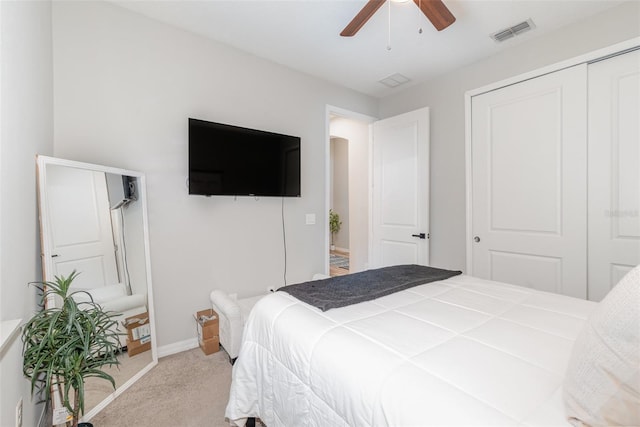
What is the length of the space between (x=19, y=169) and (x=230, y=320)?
146 centimetres

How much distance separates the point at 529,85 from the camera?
2461 mm

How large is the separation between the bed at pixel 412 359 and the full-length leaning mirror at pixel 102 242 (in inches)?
41.1

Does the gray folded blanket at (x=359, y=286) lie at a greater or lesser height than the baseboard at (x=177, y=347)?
greater

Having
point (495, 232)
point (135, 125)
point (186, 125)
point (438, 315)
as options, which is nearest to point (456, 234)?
point (495, 232)

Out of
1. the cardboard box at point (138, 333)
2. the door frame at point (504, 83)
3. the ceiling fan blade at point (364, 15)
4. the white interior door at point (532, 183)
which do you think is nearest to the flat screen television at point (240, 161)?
the cardboard box at point (138, 333)

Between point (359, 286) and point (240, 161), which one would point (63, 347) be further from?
point (240, 161)

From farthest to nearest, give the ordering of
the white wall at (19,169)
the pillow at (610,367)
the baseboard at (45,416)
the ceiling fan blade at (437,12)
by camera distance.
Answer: the ceiling fan blade at (437,12) < the baseboard at (45,416) < the white wall at (19,169) < the pillow at (610,367)

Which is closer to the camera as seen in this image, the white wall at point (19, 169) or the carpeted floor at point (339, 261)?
the white wall at point (19, 169)

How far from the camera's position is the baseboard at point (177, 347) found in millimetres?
2232

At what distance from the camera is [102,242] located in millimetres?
1785

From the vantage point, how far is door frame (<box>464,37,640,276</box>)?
204cm

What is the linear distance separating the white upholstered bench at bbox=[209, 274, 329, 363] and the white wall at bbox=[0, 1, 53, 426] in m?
1.03

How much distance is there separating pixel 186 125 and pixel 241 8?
3.22 ft

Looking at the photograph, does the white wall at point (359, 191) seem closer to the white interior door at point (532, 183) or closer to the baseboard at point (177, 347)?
the white interior door at point (532, 183)
